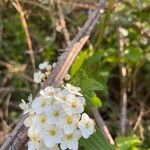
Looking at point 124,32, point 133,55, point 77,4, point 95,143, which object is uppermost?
point 77,4

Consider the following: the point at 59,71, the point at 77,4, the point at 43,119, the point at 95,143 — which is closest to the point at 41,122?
the point at 43,119

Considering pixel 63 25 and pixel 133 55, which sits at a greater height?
pixel 63 25

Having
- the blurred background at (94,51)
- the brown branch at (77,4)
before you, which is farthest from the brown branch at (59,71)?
the brown branch at (77,4)

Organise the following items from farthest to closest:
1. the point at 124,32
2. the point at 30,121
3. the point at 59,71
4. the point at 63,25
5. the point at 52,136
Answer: the point at 124,32 → the point at 63,25 → the point at 59,71 → the point at 30,121 → the point at 52,136

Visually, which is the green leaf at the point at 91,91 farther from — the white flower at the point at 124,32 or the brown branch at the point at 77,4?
the white flower at the point at 124,32

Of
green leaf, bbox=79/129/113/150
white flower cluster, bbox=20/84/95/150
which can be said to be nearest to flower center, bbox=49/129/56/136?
white flower cluster, bbox=20/84/95/150

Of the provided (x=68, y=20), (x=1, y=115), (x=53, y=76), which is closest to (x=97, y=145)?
(x=53, y=76)

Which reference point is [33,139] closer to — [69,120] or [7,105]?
[69,120]

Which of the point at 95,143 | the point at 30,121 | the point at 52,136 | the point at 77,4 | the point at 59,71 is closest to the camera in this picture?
the point at 52,136
